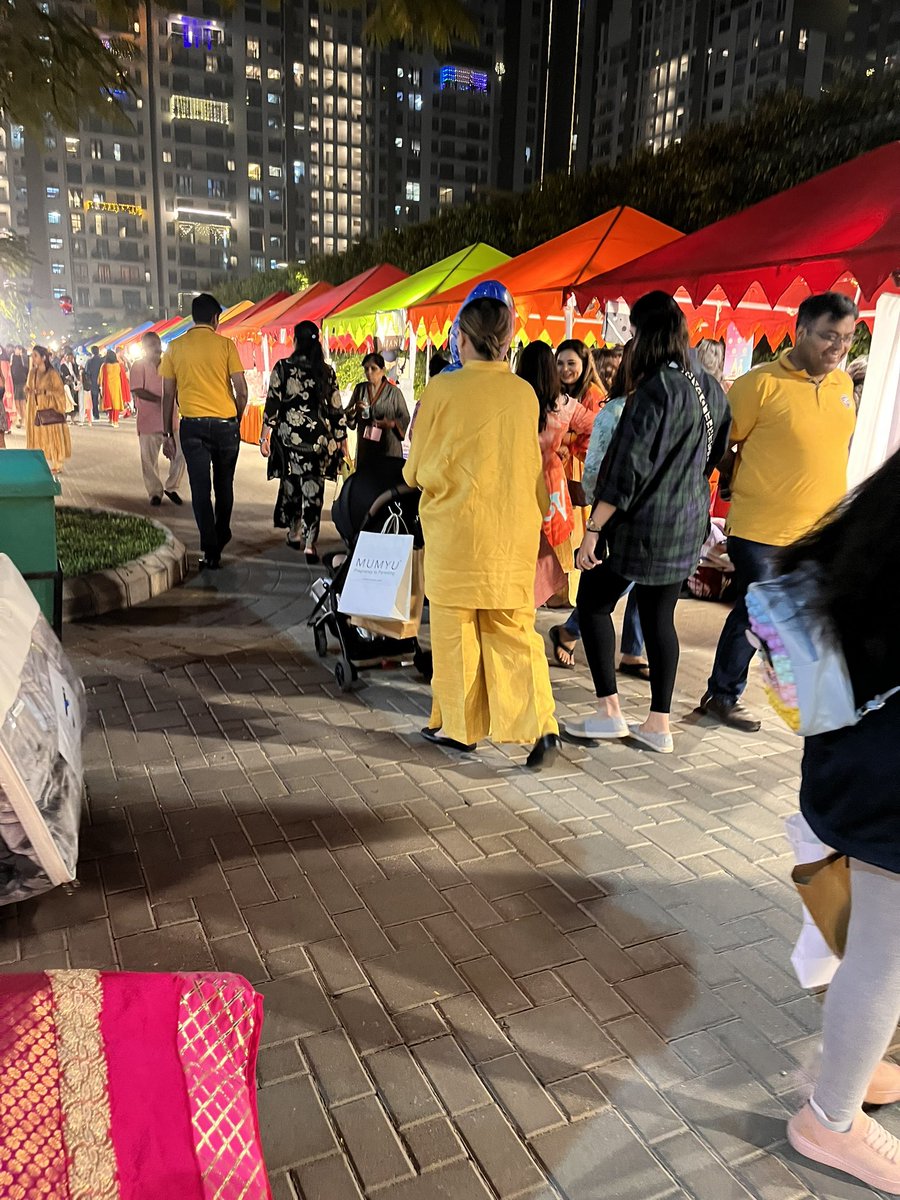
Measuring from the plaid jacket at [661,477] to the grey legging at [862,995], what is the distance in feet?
7.10

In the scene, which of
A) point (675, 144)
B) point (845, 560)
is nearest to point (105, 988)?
point (845, 560)

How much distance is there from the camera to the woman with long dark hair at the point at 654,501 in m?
3.56

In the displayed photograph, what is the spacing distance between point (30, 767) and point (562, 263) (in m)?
7.03

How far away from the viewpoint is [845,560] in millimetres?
1522

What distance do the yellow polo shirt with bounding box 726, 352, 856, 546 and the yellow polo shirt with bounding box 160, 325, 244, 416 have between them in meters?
4.46

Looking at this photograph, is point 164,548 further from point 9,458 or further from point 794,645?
point 794,645

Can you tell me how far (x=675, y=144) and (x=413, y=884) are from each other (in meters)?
11.4

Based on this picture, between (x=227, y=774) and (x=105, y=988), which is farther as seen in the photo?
(x=227, y=774)

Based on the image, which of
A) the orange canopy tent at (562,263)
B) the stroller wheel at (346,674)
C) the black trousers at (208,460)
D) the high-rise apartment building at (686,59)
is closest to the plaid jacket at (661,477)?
the stroller wheel at (346,674)

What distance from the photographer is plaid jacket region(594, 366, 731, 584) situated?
11.6 feet

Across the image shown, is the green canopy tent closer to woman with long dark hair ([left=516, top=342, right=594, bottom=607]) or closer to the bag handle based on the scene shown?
woman with long dark hair ([left=516, top=342, right=594, bottom=607])

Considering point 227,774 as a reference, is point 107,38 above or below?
above

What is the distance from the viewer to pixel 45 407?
38.2ft

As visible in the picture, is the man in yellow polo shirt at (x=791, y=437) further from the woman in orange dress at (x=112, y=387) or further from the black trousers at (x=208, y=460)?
the woman in orange dress at (x=112, y=387)
